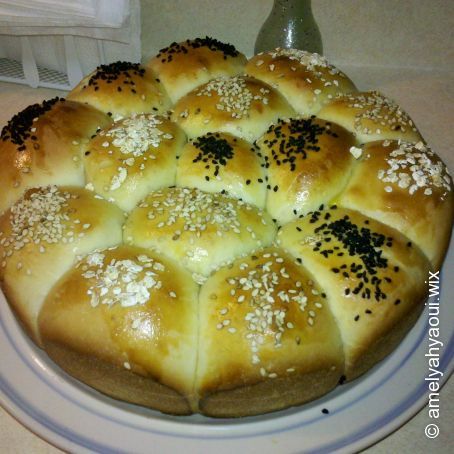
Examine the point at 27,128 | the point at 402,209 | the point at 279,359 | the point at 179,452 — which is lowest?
the point at 179,452

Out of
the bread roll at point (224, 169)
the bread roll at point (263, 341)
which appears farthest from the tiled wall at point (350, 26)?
the bread roll at point (263, 341)

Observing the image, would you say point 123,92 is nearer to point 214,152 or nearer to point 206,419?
point 214,152

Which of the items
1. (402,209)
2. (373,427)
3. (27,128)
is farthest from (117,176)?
(373,427)

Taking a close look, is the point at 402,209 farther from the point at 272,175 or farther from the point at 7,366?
the point at 7,366

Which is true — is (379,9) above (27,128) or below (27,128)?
above

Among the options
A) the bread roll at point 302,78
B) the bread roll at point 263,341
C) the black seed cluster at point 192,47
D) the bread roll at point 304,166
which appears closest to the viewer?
the bread roll at point 263,341

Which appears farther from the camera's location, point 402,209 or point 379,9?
point 379,9

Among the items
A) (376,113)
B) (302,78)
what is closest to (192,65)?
(302,78)

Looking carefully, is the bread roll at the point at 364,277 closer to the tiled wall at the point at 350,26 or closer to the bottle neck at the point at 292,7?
the bottle neck at the point at 292,7
